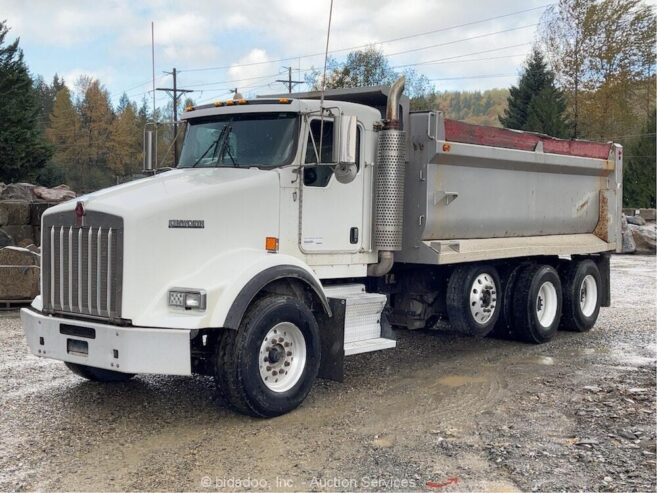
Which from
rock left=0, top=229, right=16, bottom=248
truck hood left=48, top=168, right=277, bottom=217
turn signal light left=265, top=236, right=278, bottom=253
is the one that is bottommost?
rock left=0, top=229, right=16, bottom=248

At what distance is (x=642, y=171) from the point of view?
45.0 m

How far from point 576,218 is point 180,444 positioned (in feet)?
23.4

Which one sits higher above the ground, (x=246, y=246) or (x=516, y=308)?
(x=246, y=246)

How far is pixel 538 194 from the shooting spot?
31.1 feet

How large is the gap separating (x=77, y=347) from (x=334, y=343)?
7.29 ft

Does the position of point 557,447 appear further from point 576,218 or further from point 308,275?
point 576,218

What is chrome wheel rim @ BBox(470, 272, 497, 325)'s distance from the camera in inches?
330

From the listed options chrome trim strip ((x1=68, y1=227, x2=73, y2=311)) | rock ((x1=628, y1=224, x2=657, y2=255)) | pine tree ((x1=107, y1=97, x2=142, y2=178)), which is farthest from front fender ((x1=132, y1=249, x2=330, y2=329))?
pine tree ((x1=107, y1=97, x2=142, y2=178))

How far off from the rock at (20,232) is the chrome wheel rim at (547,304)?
12.0 meters

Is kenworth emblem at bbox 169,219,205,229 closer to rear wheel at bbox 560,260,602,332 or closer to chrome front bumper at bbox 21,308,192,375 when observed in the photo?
chrome front bumper at bbox 21,308,192,375

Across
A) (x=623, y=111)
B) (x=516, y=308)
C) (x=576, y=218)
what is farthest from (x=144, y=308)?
(x=623, y=111)

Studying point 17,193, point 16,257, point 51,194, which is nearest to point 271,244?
point 16,257

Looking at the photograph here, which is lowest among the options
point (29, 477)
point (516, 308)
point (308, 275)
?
point (29, 477)

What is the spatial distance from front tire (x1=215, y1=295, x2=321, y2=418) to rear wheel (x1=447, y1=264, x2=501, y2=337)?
2408mm
